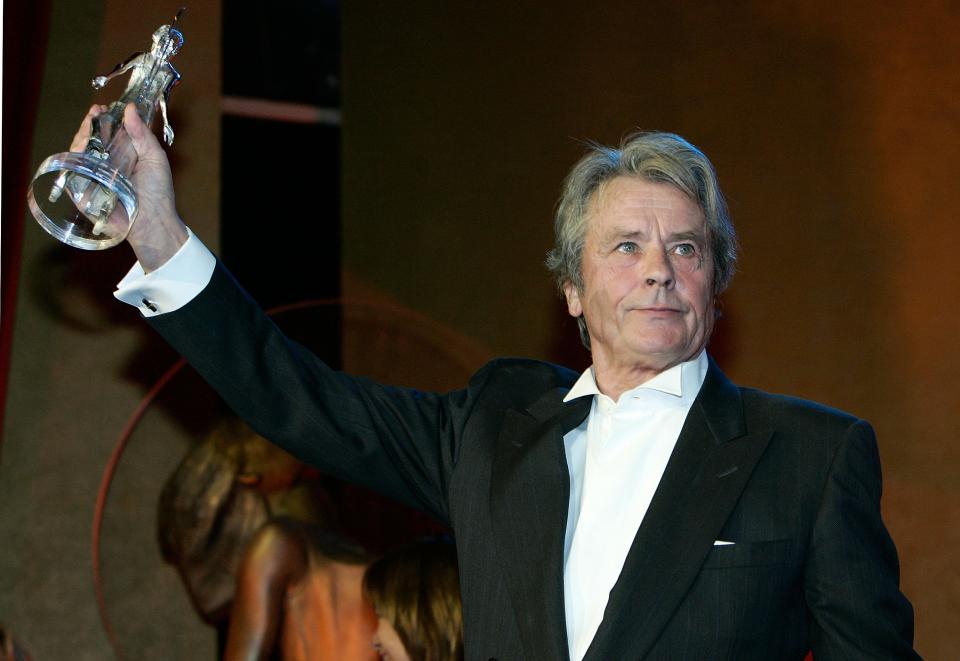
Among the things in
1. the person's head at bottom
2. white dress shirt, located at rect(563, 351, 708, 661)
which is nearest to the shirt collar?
white dress shirt, located at rect(563, 351, 708, 661)

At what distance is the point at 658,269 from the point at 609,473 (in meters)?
0.28

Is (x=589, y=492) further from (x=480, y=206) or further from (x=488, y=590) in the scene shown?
(x=480, y=206)

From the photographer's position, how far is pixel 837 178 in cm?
248

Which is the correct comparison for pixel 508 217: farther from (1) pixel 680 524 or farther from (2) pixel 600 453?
(1) pixel 680 524

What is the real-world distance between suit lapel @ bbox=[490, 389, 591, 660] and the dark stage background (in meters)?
1.07

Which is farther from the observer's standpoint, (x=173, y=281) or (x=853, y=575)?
(x=173, y=281)

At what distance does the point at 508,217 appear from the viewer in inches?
125

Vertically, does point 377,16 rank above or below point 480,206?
above

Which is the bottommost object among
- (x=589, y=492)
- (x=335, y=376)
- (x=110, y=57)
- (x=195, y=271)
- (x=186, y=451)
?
(x=186, y=451)

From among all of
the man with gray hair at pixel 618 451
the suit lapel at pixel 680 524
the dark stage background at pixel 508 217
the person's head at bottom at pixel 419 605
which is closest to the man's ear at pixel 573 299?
the man with gray hair at pixel 618 451

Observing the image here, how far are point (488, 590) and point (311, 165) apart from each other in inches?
81.8

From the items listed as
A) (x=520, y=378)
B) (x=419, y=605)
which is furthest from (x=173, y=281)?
(x=419, y=605)

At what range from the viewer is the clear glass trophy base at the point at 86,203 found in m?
1.25

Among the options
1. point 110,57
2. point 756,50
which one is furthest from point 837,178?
point 110,57
